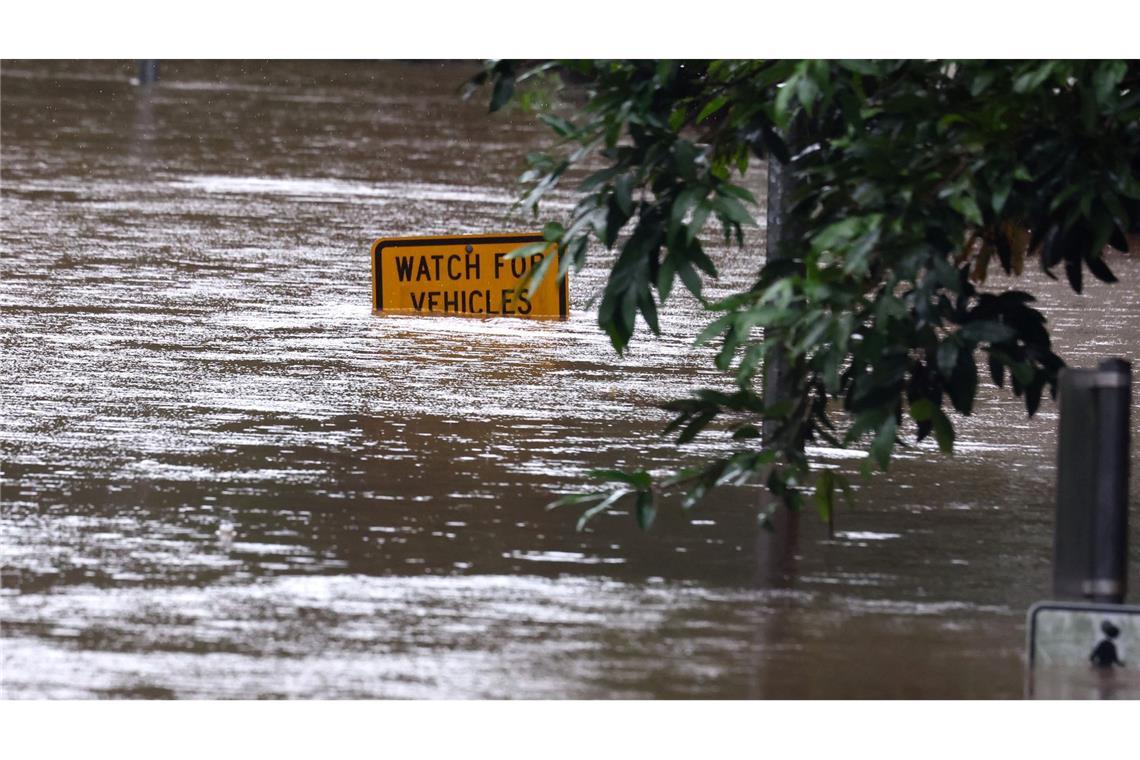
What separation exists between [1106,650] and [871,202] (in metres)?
1.46

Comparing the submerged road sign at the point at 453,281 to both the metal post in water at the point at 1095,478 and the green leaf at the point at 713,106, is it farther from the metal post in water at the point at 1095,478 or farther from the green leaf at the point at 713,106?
the metal post in water at the point at 1095,478

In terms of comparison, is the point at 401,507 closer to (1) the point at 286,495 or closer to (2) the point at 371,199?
(1) the point at 286,495

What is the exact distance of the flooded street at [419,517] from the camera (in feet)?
19.3

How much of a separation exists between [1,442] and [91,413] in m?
0.72

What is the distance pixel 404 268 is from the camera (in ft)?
41.2

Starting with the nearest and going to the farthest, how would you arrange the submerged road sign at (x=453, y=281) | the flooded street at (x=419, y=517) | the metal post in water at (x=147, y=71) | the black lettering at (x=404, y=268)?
the flooded street at (x=419, y=517), the submerged road sign at (x=453, y=281), the black lettering at (x=404, y=268), the metal post in water at (x=147, y=71)

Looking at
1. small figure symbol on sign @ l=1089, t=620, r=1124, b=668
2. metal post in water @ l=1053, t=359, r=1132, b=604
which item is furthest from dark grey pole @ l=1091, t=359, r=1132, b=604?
small figure symbol on sign @ l=1089, t=620, r=1124, b=668

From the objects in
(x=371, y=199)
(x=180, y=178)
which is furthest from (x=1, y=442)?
(x=180, y=178)

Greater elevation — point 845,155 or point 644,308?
point 845,155

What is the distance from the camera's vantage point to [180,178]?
2083 cm

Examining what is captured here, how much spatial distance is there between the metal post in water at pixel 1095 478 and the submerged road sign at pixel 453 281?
6.40 metres

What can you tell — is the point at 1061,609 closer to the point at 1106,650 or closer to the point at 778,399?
the point at 1106,650

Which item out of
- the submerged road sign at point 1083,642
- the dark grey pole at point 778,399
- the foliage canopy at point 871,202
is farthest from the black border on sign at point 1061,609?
the dark grey pole at point 778,399

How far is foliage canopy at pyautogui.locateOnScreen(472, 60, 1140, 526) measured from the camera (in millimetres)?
5926
